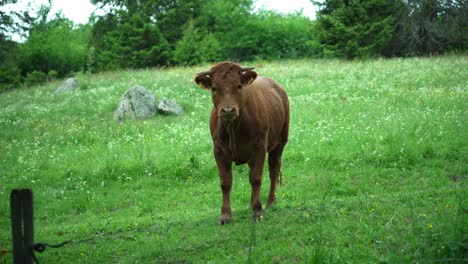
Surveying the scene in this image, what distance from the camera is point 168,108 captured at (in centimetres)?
2206

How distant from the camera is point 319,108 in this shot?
2095 cm

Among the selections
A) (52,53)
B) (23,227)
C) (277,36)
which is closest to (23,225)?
(23,227)

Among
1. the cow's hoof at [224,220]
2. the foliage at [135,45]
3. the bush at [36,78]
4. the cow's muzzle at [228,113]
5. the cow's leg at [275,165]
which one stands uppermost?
the foliage at [135,45]

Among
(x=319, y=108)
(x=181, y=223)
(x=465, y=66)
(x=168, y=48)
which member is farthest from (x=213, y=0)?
(x=181, y=223)

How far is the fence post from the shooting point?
15.9ft

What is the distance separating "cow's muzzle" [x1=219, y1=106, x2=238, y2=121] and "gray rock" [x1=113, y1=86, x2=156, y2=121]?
44.3 feet

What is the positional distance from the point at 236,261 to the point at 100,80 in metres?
28.8

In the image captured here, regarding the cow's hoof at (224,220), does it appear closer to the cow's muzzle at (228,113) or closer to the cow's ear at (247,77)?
the cow's muzzle at (228,113)

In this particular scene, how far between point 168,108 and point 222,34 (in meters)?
40.3

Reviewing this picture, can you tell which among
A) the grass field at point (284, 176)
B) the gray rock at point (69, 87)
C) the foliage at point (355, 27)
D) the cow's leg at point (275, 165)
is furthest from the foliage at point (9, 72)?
the cow's leg at point (275, 165)

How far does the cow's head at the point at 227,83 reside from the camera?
28.8ft

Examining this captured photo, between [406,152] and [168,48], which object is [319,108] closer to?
[406,152]

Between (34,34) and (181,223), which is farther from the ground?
(34,34)

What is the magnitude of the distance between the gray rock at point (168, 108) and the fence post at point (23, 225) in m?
17.0
